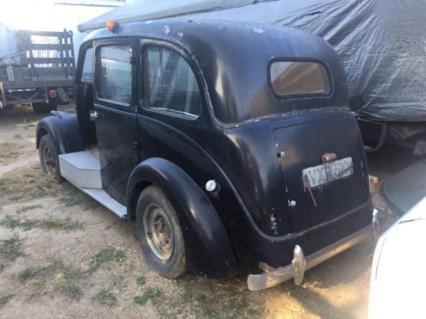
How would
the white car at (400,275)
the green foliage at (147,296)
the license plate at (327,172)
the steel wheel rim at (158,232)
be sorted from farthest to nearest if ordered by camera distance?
the steel wheel rim at (158,232) < the green foliage at (147,296) < the license plate at (327,172) < the white car at (400,275)

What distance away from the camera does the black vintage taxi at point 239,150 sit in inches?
112

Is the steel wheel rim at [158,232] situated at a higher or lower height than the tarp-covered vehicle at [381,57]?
lower

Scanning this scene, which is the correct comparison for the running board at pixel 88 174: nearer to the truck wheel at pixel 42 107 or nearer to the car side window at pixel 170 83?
the car side window at pixel 170 83

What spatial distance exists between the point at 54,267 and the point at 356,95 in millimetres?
4056

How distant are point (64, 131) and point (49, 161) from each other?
2.37 ft

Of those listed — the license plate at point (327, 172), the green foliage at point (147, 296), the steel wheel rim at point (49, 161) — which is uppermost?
the license plate at point (327, 172)

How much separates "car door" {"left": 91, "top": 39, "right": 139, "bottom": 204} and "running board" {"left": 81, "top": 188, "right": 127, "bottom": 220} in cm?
5

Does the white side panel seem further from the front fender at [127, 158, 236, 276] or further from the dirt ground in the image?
the front fender at [127, 158, 236, 276]

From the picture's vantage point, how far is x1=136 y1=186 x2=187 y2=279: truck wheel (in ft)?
10.5

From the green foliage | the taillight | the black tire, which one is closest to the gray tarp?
the green foliage

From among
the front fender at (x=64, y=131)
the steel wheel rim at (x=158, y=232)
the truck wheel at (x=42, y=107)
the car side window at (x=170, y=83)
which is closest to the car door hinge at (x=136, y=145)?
the car side window at (x=170, y=83)

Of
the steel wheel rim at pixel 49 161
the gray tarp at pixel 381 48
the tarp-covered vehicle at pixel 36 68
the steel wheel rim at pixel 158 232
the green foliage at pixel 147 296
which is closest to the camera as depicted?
the green foliage at pixel 147 296

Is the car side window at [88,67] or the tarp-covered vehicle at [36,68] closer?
the car side window at [88,67]

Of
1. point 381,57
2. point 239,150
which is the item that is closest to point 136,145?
point 239,150
